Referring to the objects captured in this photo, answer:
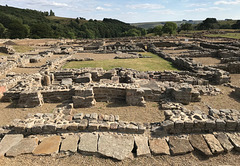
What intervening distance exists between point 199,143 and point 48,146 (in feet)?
17.2

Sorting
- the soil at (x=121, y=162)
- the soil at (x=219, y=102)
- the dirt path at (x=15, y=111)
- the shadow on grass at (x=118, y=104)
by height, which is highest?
the soil at (x=219, y=102)

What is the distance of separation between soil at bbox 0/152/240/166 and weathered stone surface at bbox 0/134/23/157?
0.39 m

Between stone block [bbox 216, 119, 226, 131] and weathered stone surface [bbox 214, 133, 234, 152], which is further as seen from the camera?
stone block [bbox 216, 119, 226, 131]

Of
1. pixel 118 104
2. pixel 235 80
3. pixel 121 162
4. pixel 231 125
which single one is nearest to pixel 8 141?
pixel 121 162

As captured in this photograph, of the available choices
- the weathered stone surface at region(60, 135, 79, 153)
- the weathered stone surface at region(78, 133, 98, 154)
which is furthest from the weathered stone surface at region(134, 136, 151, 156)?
the weathered stone surface at region(60, 135, 79, 153)

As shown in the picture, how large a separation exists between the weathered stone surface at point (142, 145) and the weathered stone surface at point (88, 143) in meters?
1.44

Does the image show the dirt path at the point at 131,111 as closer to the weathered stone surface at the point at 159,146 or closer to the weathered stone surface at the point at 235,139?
the weathered stone surface at the point at 159,146

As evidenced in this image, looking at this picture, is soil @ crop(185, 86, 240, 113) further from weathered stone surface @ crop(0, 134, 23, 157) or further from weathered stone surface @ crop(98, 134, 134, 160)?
weathered stone surface @ crop(0, 134, 23, 157)

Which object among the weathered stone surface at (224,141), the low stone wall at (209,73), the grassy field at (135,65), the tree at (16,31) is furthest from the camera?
the tree at (16,31)

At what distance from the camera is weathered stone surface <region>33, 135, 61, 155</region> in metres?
5.11

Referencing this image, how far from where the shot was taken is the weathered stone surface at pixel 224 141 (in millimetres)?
5302

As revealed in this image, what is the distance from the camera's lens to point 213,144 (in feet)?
17.7

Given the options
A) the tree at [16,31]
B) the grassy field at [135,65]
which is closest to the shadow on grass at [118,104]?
the grassy field at [135,65]

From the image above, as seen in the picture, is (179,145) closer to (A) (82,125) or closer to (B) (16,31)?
(A) (82,125)
